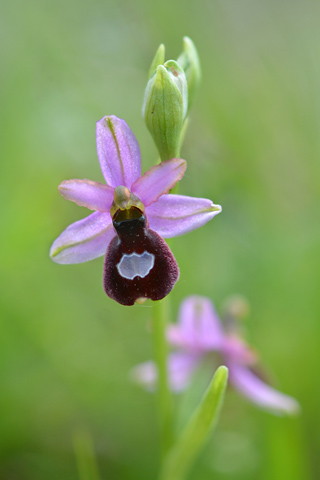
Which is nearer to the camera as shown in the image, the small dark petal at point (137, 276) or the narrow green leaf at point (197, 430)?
the small dark petal at point (137, 276)

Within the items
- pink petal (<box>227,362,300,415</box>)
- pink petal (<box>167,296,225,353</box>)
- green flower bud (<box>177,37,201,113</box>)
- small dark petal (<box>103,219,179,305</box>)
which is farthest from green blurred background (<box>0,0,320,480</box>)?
green flower bud (<box>177,37,201,113</box>)

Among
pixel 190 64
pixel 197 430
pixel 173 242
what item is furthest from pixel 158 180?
pixel 173 242

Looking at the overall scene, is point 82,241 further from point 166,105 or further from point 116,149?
point 166,105

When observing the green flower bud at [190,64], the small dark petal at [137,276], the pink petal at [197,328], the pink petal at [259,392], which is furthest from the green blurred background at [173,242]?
the green flower bud at [190,64]

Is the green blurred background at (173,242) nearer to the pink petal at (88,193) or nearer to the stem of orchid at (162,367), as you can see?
the stem of orchid at (162,367)

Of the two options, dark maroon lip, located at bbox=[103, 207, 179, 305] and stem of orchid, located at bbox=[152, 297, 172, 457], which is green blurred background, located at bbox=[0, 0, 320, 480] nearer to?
stem of orchid, located at bbox=[152, 297, 172, 457]

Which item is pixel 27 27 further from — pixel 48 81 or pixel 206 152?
pixel 206 152
